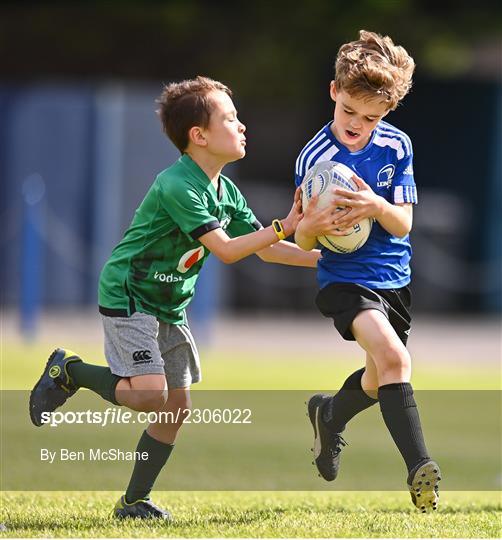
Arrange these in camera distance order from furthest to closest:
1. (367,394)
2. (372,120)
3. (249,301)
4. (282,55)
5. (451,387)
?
(282,55)
(249,301)
(451,387)
(367,394)
(372,120)

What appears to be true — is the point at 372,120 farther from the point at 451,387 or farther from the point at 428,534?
the point at 451,387

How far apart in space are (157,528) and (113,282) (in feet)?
3.76

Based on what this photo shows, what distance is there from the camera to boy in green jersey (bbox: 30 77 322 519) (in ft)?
18.5

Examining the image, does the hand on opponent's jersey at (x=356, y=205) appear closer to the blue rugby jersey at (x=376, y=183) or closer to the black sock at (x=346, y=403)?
the blue rugby jersey at (x=376, y=183)

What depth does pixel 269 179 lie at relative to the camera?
24484 millimetres

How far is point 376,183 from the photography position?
5.77 meters

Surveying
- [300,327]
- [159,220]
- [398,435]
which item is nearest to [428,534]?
[398,435]

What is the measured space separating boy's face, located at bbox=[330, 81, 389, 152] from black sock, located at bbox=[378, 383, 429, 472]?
44.0 inches

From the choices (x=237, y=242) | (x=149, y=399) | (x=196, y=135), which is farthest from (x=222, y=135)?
(x=149, y=399)

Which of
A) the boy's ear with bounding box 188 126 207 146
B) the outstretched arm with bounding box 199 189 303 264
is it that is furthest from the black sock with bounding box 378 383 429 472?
the boy's ear with bounding box 188 126 207 146

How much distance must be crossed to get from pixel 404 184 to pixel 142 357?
142cm

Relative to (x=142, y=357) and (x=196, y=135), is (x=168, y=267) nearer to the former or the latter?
(x=142, y=357)

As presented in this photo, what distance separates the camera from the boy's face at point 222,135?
5.78m

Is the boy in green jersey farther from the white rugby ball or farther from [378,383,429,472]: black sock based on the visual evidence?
[378,383,429,472]: black sock
